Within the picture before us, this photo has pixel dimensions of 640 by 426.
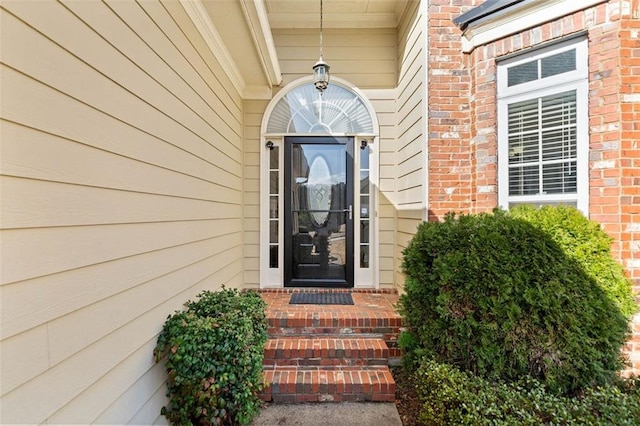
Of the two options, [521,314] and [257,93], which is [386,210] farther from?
[257,93]

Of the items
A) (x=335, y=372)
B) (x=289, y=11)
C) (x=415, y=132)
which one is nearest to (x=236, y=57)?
(x=289, y=11)

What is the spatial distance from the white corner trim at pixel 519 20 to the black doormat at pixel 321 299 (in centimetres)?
306

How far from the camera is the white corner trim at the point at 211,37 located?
2.34 metres

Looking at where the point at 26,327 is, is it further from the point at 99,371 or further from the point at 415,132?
the point at 415,132

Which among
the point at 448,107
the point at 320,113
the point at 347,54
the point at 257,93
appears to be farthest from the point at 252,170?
the point at 448,107

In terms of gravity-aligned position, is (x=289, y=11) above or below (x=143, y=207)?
above

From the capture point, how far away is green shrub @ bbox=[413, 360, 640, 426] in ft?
5.59

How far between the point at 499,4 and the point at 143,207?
3.42 meters

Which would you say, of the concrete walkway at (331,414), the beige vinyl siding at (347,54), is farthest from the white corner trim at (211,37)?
the concrete walkway at (331,414)

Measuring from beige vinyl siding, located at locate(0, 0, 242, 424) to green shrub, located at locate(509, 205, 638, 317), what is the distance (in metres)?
2.68

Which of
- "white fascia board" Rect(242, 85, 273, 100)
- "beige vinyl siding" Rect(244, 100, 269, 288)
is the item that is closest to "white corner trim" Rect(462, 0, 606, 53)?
"white fascia board" Rect(242, 85, 273, 100)

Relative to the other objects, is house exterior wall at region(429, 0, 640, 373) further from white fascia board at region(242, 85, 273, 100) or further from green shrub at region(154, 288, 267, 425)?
white fascia board at region(242, 85, 273, 100)

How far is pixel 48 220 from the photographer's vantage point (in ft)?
3.69

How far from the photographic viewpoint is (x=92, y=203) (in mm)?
1345
